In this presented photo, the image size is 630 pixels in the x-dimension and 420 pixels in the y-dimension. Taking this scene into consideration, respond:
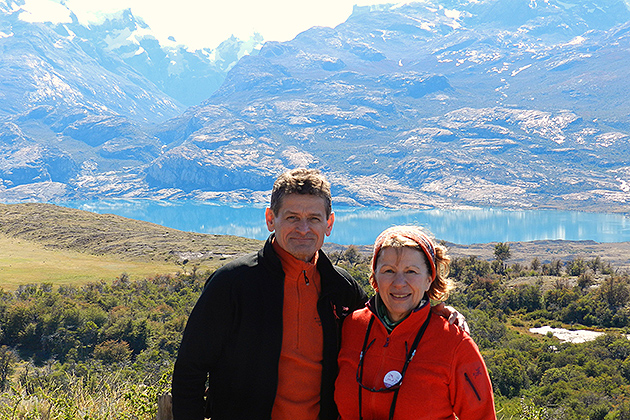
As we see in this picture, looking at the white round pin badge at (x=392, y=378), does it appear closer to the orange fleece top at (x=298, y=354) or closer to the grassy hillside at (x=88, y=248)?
the orange fleece top at (x=298, y=354)

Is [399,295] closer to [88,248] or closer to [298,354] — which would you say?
[298,354]

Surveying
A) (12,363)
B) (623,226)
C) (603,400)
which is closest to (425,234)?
(603,400)

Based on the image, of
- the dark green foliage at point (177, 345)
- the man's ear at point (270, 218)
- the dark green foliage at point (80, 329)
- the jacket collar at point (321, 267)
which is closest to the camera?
the jacket collar at point (321, 267)

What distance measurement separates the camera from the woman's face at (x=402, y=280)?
8.28ft

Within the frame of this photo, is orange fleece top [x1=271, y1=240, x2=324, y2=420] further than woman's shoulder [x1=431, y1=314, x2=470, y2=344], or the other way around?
orange fleece top [x1=271, y1=240, x2=324, y2=420]

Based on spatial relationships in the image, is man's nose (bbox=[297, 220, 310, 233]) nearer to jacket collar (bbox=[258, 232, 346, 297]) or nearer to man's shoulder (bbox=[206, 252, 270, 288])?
jacket collar (bbox=[258, 232, 346, 297])

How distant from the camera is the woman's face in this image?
2523 mm

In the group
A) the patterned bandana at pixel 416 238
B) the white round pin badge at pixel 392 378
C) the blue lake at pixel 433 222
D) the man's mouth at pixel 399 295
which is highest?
the blue lake at pixel 433 222

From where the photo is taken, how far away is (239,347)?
8.71 feet

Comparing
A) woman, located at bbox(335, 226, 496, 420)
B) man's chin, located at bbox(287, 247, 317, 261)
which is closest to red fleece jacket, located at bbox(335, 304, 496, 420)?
woman, located at bbox(335, 226, 496, 420)

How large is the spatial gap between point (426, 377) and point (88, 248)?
43924 millimetres

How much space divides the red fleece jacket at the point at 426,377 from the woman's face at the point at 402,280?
0.08 meters

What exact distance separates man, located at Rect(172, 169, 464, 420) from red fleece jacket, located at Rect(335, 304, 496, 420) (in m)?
0.23

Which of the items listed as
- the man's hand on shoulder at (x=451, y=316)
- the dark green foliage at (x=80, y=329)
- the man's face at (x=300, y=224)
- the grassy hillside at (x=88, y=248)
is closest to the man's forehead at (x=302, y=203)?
the man's face at (x=300, y=224)
